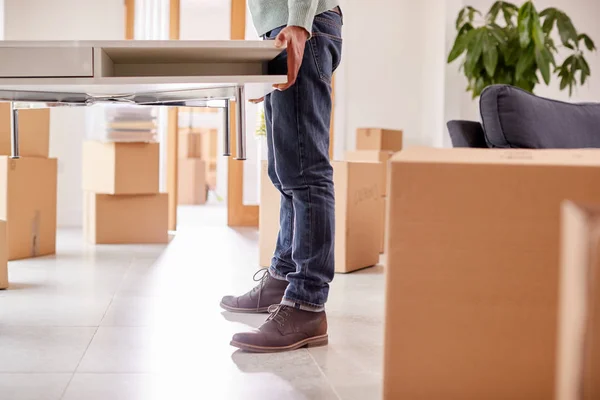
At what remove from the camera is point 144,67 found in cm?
144

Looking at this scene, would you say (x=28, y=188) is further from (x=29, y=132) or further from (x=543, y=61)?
(x=543, y=61)

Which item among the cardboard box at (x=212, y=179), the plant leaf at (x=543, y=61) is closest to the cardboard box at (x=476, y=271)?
the plant leaf at (x=543, y=61)

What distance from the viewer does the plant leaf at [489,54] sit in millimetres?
4312

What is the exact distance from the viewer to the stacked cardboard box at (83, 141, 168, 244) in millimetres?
3881

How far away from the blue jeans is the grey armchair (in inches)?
19.5

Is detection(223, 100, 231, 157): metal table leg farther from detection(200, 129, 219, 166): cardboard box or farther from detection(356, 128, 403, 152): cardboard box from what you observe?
detection(200, 129, 219, 166): cardboard box

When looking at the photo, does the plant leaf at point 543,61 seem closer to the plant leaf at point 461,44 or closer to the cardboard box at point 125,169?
the plant leaf at point 461,44

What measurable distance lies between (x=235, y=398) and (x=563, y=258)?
0.70 metres


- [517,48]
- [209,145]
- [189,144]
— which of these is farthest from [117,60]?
[209,145]

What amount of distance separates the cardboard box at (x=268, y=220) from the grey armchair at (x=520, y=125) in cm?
121

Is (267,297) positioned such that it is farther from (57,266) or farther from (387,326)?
(57,266)

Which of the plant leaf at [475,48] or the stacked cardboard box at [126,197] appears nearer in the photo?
the stacked cardboard box at [126,197]

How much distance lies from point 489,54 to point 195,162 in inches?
165

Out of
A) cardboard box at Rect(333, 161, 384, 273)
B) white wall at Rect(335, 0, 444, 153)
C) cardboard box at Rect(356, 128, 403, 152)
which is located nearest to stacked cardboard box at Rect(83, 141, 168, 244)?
cardboard box at Rect(333, 161, 384, 273)
